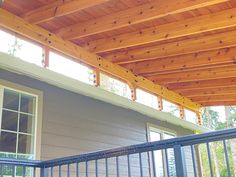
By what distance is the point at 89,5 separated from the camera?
3.84 meters

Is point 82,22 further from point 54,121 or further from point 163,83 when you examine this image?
point 163,83

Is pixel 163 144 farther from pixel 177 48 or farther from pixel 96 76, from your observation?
pixel 96 76

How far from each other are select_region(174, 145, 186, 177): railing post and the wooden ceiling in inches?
91.8

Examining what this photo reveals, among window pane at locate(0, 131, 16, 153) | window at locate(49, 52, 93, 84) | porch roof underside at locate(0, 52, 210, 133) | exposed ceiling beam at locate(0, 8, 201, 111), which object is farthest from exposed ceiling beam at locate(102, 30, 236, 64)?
window pane at locate(0, 131, 16, 153)

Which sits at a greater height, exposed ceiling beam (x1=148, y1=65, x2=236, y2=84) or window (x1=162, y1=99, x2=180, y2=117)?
exposed ceiling beam (x1=148, y1=65, x2=236, y2=84)

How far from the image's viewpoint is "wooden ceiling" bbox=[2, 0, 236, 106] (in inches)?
161

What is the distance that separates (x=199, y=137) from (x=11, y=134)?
9.11 feet

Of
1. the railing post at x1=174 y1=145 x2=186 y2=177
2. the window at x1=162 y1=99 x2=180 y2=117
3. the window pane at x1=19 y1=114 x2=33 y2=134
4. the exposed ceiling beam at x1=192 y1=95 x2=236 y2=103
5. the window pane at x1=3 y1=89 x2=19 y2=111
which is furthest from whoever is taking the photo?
the exposed ceiling beam at x1=192 y1=95 x2=236 y2=103

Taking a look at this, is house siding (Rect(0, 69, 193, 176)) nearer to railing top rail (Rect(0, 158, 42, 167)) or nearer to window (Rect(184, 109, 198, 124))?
railing top rail (Rect(0, 158, 42, 167))

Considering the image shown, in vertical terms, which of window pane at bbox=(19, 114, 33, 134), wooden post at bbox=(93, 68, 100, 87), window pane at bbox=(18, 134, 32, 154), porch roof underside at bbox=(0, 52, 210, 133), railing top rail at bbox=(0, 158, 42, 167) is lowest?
railing top rail at bbox=(0, 158, 42, 167)

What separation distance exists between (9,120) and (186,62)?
10.5ft

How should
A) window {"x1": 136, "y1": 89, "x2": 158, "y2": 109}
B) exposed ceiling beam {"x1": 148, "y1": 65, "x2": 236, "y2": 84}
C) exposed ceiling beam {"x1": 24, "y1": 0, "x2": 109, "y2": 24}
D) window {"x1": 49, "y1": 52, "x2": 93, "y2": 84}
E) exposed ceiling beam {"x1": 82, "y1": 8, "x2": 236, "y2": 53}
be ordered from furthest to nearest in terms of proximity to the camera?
window {"x1": 136, "y1": 89, "x2": 158, "y2": 109}
exposed ceiling beam {"x1": 148, "y1": 65, "x2": 236, "y2": 84}
window {"x1": 49, "y1": 52, "x2": 93, "y2": 84}
exposed ceiling beam {"x1": 82, "y1": 8, "x2": 236, "y2": 53}
exposed ceiling beam {"x1": 24, "y1": 0, "x2": 109, "y2": 24}

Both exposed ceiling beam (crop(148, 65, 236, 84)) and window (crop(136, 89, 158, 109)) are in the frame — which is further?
window (crop(136, 89, 158, 109))

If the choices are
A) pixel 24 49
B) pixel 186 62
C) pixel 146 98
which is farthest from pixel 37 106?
pixel 146 98
